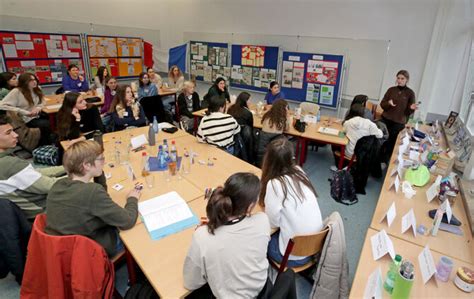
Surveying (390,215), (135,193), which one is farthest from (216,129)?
(390,215)

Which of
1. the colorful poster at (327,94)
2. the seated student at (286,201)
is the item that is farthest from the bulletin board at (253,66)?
the seated student at (286,201)

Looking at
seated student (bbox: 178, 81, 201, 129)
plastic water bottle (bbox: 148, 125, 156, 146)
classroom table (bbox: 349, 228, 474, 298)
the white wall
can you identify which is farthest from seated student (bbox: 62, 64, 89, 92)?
classroom table (bbox: 349, 228, 474, 298)

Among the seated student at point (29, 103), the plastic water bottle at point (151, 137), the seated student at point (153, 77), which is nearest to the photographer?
the plastic water bottle at point (151, 137)

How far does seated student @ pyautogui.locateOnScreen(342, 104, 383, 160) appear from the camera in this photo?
355 centimetres

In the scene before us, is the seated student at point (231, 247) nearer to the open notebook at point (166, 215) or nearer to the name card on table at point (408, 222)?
the open notebook at point (166, 215)

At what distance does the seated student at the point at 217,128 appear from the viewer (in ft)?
10.6

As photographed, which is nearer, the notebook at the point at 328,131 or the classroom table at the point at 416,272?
the classroom table at the point at 416,272

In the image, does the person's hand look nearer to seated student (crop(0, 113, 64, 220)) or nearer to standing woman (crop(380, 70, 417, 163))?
seated student (crop(0, 113, 64, 220))

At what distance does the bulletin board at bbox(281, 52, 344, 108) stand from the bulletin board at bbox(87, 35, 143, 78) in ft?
13.6

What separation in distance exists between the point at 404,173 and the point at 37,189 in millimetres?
3126

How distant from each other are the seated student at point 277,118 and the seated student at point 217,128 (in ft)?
1.91

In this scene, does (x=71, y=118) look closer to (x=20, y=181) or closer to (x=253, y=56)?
(x=20, y=181)

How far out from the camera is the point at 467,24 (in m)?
4.21

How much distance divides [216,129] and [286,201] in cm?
165
